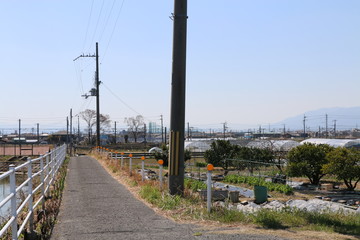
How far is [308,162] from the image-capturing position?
26.0 metres

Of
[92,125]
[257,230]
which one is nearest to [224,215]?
[257,230]

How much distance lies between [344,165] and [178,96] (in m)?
14.9

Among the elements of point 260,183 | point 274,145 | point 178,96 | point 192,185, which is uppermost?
point 178,96

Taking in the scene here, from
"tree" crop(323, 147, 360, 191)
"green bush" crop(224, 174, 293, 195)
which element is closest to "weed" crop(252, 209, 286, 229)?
"green bush" crop(224, 174, 293, 195)

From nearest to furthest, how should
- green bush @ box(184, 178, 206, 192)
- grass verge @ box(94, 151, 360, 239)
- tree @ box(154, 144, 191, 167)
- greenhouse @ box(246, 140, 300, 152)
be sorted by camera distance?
grass verge @ box(94, 151, 360, 239) < green bush @ box(184, 178, 206, 192) < tree @ box(154, 144, 191, 167) < greenhouse @ box(246, 140, 300, 152)

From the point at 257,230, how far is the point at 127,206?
3.90 meters

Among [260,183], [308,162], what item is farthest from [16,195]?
[308,162]

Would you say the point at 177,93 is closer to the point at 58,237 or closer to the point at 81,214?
the point at 81,214

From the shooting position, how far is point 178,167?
1162cm

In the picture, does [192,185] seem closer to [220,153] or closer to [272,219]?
[272,219]

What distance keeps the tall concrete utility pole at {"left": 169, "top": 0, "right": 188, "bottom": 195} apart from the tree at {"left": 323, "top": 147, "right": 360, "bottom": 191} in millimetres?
14447

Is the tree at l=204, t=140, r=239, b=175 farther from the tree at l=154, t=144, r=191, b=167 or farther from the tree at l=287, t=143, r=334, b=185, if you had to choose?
the tree at l=287, t=143, r=334, b=185

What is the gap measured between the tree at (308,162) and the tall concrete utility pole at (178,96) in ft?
51.7

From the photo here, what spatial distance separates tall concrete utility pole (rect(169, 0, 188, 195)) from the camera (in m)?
11.5
